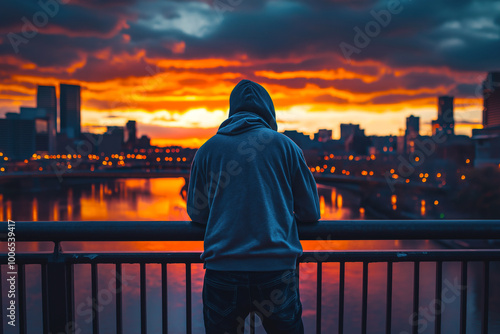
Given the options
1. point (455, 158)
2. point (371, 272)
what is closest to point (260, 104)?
point (371, 272)

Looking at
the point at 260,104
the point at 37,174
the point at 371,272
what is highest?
the point at 260,104

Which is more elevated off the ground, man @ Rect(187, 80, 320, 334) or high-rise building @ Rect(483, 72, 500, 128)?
high-rise building @ Rect(483, 72, 500, 128)

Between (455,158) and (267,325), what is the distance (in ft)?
318

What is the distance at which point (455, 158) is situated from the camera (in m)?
88.1

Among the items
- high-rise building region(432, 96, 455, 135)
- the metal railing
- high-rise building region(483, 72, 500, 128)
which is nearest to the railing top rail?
the metal railing

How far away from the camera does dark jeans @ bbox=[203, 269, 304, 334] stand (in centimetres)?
167

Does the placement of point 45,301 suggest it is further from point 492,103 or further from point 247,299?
point 492,103

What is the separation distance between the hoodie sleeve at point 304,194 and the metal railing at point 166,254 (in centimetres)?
15

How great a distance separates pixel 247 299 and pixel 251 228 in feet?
0.98

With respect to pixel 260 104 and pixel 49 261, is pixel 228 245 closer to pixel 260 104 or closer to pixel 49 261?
pixel 260 104

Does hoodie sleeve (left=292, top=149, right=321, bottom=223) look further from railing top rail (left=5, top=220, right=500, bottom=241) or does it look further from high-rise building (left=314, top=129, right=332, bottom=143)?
high-rise building (left=314, top=129, right=332, bottom=143)

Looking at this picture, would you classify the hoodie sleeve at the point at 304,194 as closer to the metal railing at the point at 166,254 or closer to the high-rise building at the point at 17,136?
the metal railing at the point at 166,254

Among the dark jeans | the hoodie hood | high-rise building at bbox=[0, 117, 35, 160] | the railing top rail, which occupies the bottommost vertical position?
the dark jeans

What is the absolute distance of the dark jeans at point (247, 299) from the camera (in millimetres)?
1667
